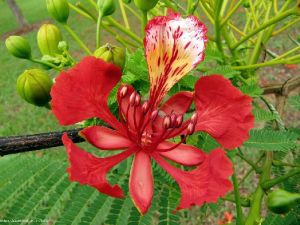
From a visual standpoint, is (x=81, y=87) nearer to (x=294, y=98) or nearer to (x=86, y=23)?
(x=294, y=98)

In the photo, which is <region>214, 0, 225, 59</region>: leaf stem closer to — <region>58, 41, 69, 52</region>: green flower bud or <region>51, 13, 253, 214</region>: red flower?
<region>51, 13, 253, 214</region>: red flower

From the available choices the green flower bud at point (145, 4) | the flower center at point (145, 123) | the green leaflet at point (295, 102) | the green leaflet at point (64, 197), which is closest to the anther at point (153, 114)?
the flower center at point (145, 123)

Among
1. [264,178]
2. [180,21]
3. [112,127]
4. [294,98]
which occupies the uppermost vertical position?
[180,21]

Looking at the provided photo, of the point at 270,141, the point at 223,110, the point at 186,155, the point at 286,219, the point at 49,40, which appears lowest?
the point at 286,219

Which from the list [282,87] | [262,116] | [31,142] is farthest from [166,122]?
[282,87]

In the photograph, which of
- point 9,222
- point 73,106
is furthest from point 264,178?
point 9,222

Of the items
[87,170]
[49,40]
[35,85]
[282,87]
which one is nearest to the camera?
[87,170]

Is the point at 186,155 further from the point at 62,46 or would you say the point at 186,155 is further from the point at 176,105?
the point at 62,46
